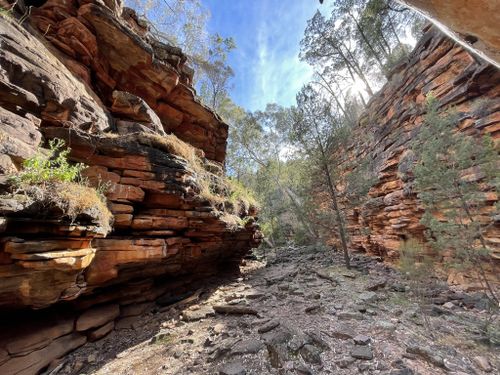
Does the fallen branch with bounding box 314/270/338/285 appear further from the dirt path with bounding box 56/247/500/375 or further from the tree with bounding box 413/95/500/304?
the tree with bounding box 413/95/500/304

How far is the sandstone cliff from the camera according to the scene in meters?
3.58

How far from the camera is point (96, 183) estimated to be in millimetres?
4992

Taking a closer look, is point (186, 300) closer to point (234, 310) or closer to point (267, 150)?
point (234, 310)

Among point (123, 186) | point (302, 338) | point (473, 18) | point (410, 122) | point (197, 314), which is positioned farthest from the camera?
point (410, 122)

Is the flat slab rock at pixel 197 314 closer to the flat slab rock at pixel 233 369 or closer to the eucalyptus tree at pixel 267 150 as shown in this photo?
the flat slab rock at pixel 233 369

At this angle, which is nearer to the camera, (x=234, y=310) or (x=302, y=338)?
(x=302, y=338)

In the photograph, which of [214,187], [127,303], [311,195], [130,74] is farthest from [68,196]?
[311,195]

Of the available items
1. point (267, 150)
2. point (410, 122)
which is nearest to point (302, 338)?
point (410, 122)

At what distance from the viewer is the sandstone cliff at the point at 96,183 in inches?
141

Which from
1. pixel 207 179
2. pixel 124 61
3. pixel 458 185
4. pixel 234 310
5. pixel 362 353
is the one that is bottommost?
pixel 362 353

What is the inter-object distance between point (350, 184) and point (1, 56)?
15.5m

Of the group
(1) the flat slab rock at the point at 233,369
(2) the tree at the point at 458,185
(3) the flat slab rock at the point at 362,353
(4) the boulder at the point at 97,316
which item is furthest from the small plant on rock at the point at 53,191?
(2) the tree at the point at 458,185

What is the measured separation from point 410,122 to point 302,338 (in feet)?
39.8

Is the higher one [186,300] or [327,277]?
[186,300]
